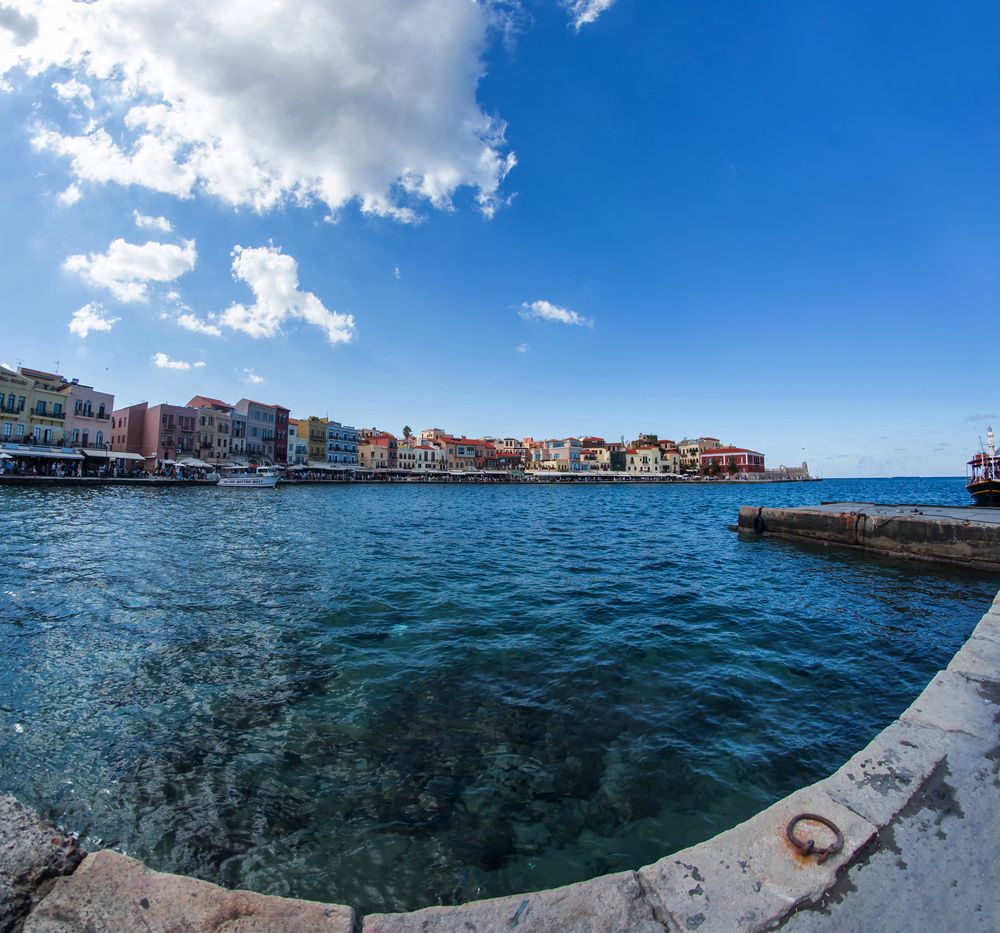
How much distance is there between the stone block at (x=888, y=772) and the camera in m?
2.79

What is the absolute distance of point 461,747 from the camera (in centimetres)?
502

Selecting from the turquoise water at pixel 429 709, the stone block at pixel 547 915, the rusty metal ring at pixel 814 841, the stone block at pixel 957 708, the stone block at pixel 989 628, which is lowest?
the turquoise water at pixel 429 709

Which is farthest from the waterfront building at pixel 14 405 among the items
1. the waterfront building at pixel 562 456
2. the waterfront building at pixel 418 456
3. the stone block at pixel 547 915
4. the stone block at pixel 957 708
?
the waterfront building at pixel 562 456

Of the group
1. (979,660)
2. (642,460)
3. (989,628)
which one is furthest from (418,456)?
(979,660)

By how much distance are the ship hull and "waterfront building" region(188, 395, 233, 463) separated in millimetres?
80905

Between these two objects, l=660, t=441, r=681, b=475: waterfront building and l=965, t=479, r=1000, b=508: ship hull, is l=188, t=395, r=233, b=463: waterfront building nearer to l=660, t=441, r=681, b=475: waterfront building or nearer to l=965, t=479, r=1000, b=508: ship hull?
l=965, t=479, r=1000, b=508: ship hull

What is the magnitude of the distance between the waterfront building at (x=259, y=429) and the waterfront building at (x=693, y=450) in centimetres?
10396

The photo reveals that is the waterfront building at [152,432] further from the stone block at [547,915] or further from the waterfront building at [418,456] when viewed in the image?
the stone block at [547,915]

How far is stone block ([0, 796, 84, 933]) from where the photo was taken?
2.04m

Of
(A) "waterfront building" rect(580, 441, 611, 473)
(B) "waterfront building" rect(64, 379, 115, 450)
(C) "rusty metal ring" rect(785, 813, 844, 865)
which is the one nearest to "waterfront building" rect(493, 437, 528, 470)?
(A) "waterfront building" rect(580, 441, 611, 473)

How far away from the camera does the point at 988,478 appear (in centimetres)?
3259

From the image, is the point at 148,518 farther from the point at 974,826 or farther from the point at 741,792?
the point at 974,826

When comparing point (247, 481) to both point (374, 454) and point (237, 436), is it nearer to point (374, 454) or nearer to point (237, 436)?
point (237, 436)

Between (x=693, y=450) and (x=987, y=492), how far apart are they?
365 feet
